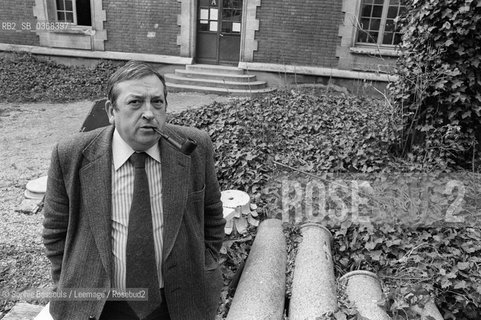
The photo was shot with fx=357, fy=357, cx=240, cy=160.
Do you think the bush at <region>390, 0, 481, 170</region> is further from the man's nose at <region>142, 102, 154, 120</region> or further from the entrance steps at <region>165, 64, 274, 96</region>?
the entrance steps at <region>165, 64, 274, 96</region>

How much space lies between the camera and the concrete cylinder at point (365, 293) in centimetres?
252

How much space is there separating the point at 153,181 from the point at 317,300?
1.51m

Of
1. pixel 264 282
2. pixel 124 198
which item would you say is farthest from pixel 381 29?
pixel 124 198

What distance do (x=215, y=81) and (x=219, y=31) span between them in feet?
6.19

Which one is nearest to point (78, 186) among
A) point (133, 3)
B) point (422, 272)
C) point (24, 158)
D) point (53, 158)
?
point (53, 158)

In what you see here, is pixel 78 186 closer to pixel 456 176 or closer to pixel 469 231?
pixel 469 231

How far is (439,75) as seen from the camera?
4.56 meters

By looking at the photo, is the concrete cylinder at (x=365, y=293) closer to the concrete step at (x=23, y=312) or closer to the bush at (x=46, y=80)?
the concrete step at (x=23, y=312)

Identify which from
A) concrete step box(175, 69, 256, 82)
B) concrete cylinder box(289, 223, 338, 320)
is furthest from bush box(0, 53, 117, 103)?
concrete cylinder box(289, 223, 338, 320)

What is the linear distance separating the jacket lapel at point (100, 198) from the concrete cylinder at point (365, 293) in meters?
1.82

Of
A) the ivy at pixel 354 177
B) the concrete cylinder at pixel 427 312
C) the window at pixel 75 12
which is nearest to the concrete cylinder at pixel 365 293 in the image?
the ivy at pixel 354 177

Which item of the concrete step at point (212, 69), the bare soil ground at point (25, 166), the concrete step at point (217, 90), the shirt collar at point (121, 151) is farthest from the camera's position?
the concrete step at point (212, 69)

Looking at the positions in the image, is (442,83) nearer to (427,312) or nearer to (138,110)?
(427,312)

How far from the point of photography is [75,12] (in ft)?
37.7
